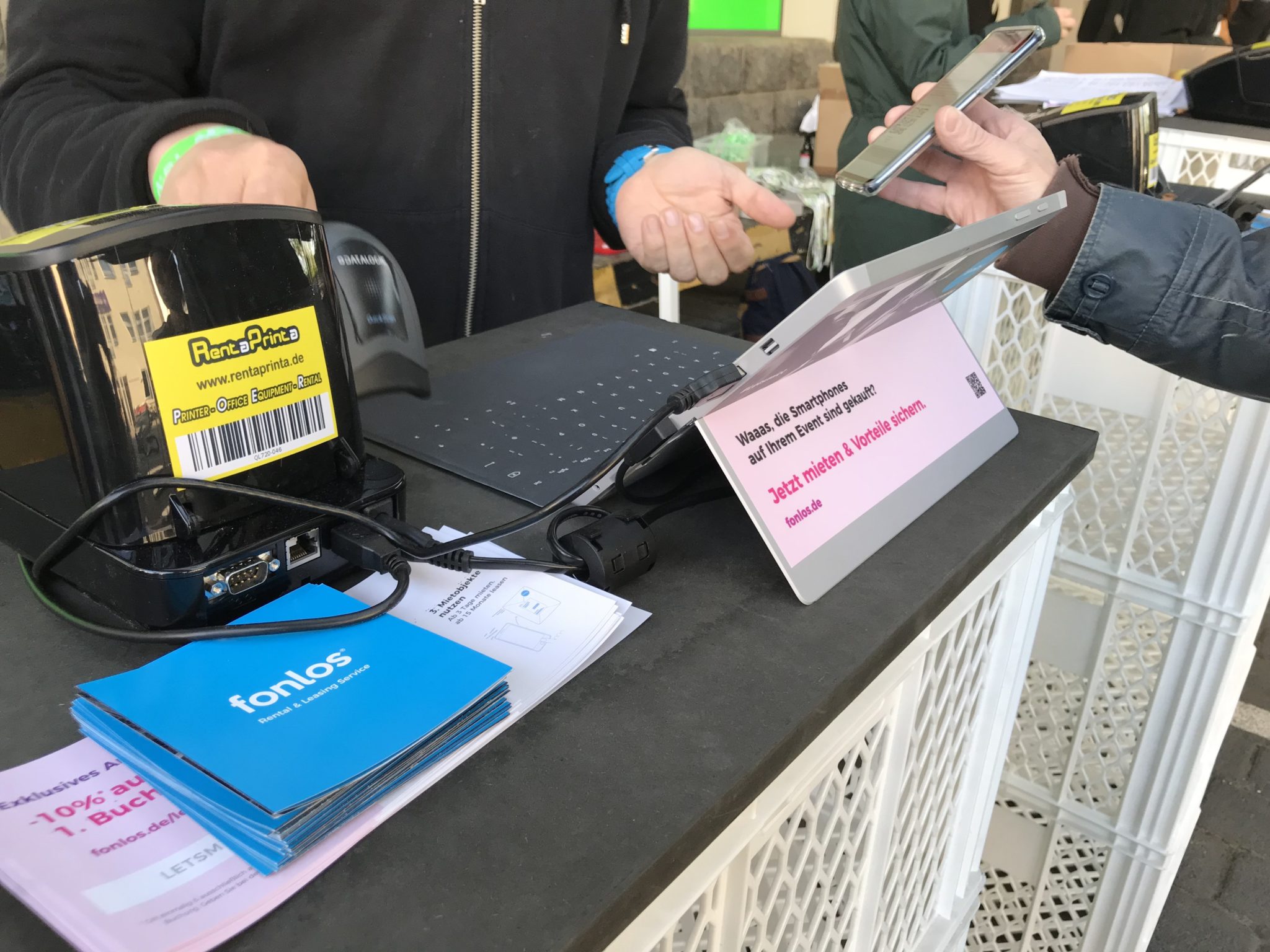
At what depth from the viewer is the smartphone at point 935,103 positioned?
62 cm

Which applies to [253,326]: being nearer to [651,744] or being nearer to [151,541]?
[151,541]

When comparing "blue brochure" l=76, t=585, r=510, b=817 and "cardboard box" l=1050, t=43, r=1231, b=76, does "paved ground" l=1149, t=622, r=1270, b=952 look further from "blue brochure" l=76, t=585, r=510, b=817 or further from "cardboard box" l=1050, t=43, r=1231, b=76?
"cardboard box" l=1050, t=43, r=1231, b=76

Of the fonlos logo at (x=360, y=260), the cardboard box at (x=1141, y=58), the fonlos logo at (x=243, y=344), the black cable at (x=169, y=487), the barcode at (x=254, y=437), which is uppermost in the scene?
the cardboard box at (x=1141, y=58)

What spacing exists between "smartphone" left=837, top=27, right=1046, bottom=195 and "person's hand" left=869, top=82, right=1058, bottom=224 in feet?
0.06

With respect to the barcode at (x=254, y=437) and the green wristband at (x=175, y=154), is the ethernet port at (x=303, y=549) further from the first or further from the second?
the green wristband at (x=175, y=154)

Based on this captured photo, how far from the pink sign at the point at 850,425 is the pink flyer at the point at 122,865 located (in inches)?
10.2

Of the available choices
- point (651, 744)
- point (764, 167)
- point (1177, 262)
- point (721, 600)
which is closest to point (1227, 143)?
point (1177, 262)

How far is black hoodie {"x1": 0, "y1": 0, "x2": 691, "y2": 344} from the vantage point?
72 cm

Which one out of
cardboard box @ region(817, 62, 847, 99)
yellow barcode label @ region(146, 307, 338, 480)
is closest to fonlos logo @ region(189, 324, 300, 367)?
yellow barcode label @ region(146, 307, 338, 480)

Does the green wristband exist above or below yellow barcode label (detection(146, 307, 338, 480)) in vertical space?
above

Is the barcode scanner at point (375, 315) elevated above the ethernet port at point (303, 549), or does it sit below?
above

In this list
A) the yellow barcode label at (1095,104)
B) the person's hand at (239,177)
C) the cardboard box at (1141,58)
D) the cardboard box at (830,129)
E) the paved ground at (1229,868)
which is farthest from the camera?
the cardboard box at (830,129)

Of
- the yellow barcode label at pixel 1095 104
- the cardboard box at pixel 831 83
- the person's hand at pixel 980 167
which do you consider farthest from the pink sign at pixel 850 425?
the cardboard box at pixel 831 83

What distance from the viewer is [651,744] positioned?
15.1 inches
